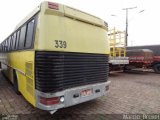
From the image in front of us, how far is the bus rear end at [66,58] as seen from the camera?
3125 millimetres

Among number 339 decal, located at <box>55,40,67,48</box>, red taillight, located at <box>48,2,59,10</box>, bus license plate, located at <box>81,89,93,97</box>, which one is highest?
red taillight, located at <box>48,2,59,10</box>

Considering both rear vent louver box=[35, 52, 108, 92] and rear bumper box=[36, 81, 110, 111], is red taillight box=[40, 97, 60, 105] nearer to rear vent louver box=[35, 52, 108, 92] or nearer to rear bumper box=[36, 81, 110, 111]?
rear bumper box=[36, 81, 110, 111]

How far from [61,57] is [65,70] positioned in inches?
12.2

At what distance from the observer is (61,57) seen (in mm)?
3270

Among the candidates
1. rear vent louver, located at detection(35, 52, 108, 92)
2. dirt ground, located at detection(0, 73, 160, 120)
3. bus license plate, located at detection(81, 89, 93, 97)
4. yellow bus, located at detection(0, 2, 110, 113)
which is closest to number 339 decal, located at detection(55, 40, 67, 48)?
yellow bus, located at detection(0, 2, 110, 113)

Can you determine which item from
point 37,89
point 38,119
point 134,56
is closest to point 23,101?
point 38,119

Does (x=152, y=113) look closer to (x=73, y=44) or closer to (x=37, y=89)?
(x=73, y=44)

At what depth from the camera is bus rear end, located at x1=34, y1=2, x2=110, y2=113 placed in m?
3.12

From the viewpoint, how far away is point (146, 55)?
1220 cm

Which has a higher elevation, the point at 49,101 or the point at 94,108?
the point at 49,101

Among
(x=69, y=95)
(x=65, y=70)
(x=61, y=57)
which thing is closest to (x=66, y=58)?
(x=61, y=57)

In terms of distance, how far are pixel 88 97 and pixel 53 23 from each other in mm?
2023

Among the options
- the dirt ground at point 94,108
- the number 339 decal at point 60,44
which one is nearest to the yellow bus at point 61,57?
the number 339 decal at point 60,44

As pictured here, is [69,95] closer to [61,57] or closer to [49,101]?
[49,101]
